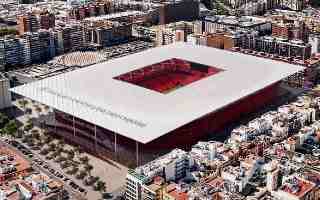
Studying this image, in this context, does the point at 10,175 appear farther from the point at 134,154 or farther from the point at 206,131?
the point at 206,131

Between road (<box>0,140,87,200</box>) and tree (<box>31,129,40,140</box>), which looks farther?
tree (<box>31,129,40,140</box>)

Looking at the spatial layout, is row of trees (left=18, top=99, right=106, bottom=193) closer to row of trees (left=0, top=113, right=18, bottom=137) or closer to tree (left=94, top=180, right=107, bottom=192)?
tree (left=94, top=180, right=107, bottom=192)

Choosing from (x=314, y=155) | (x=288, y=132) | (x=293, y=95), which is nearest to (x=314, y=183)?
(x=314, y=155)

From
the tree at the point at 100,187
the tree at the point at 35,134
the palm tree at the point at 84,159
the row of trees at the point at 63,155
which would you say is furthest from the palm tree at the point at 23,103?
the tree at the point at 100,187

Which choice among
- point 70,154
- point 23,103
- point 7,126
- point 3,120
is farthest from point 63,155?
point 23,103

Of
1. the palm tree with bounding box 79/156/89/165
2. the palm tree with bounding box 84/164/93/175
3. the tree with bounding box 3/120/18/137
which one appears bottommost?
the palm tree with bounding box 84/164/93/175

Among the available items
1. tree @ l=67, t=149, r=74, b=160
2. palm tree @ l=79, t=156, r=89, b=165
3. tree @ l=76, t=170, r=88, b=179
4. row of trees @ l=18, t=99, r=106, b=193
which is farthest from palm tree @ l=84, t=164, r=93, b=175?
tree @ l=67, t=149, r=74, b=160

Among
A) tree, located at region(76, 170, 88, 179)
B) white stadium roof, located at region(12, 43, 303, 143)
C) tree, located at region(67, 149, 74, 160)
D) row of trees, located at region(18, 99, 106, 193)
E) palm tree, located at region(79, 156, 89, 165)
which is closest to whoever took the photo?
row of trees, located at region(18, 99, 106, 193)
